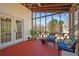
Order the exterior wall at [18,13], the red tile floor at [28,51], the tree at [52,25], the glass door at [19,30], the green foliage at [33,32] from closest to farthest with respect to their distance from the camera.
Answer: the red tile floor at [28,51], the exterior wall at [18,13], the glass door at [19,30], the tree at [52,25], the green foliage at [33,32]

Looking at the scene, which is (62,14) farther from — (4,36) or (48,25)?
(4,36)

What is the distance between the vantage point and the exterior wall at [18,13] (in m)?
8.18

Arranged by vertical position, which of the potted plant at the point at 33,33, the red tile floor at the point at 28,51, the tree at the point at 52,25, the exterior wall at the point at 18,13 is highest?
the exterior wall at the point at 18,13

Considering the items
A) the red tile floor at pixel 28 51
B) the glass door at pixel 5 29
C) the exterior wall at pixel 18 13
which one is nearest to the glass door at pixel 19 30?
the exterior wall at pixel 18 13

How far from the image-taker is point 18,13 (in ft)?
34.3

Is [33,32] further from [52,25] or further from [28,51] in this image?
[28,51]

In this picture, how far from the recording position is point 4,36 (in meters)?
8.51

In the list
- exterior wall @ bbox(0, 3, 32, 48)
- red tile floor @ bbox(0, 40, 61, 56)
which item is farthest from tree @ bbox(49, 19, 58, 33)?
exterior wall @ bbox(0, 3, 32, 48)

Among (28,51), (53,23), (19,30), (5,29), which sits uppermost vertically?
(53,23)

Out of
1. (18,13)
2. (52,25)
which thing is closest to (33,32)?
(52,25)

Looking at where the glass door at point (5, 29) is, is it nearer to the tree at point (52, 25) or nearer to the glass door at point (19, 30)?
the glass door at point (19, 30)

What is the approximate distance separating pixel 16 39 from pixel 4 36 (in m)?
1.72

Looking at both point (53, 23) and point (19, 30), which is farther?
point (53, 23)

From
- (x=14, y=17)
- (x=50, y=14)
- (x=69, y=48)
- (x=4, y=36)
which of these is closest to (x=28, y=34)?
(x=50, y=14)
